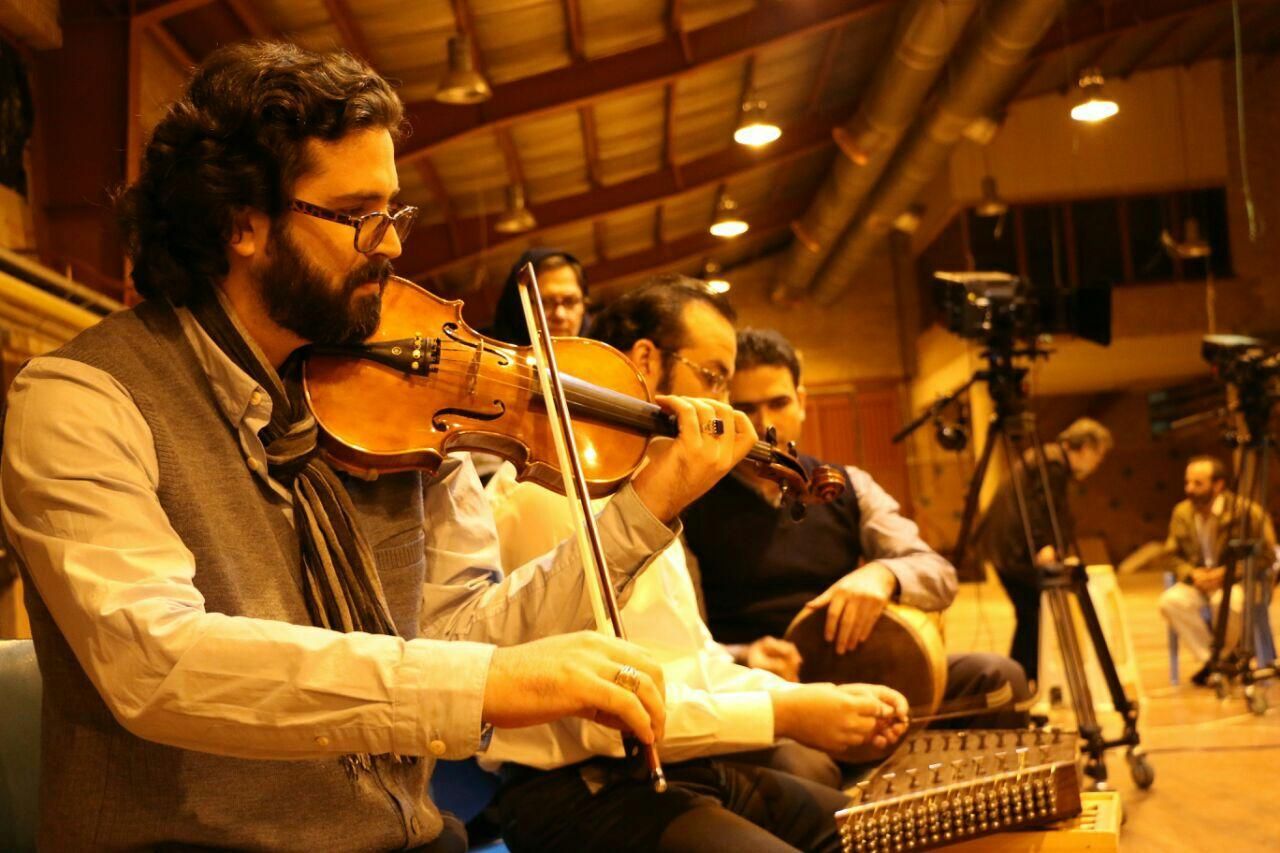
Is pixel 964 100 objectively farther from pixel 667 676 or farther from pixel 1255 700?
pixel 667 676

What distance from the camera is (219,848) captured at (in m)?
1.27

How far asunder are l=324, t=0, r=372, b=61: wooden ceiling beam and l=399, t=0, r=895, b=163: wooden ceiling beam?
841 millimetres

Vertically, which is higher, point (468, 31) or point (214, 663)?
point (468, 31)

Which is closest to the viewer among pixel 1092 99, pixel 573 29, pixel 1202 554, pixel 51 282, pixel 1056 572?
pixel 1056 572

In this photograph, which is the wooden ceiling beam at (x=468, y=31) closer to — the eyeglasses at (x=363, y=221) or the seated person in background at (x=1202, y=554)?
the seated person in background at (x=1202, y=554)

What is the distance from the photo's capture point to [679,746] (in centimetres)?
195

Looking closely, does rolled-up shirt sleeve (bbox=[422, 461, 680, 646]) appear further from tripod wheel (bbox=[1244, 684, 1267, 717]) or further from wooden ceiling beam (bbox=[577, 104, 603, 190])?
wooden ceiling beam (bbox=[577, 104, 603, 190])

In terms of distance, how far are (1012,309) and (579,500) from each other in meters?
2.56

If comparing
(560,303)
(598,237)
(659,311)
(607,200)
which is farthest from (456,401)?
(598,237)

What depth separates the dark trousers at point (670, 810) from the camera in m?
1.72

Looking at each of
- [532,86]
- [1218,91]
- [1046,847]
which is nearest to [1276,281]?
[1218,91]

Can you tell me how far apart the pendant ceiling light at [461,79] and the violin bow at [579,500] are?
5.22 meters

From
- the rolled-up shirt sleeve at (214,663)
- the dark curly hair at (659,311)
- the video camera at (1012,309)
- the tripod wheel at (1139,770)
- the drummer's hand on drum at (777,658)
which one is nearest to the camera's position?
the rolled-up shirt sleeve at (214,663)

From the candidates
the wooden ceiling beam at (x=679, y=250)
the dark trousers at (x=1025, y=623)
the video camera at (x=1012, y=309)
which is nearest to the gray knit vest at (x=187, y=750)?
the video camera at (x=1012, y=309)
